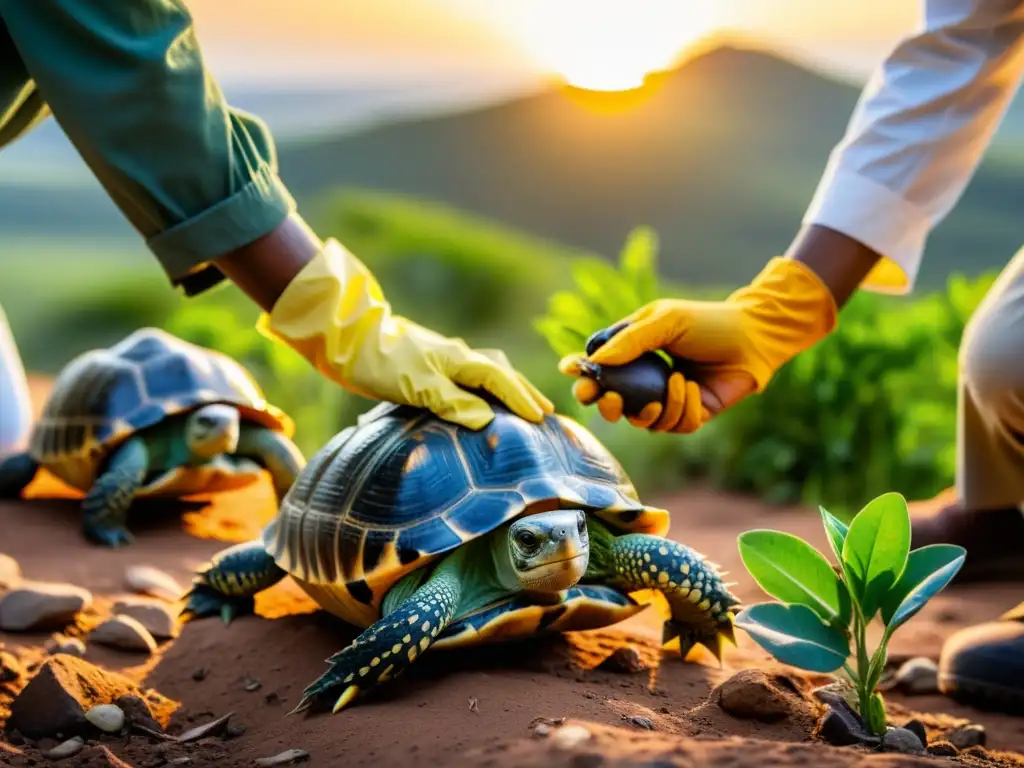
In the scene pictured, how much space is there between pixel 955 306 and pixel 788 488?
1230 mm

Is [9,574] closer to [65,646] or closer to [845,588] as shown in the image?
[65,646]

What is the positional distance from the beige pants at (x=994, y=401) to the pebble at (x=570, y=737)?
6.44 feet

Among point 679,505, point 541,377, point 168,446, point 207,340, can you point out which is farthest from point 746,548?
point 207,340

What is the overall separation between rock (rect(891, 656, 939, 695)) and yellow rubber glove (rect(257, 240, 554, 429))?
1252mm

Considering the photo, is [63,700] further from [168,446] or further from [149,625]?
[168,446]

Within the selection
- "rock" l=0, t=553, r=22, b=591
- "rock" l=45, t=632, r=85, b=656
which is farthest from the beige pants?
"rock" l=0, t=553, r=22, b=591

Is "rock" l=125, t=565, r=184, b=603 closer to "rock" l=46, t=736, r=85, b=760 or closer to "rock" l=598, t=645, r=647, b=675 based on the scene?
"rock" l=46, t=736, r=85, b=760

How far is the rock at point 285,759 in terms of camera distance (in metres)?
1.97

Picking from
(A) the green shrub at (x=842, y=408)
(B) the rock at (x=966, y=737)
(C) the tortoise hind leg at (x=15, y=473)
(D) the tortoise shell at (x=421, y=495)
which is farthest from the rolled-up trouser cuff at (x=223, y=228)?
(A) the green shrub at (x=842, y=408)

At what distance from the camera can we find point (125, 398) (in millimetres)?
4207

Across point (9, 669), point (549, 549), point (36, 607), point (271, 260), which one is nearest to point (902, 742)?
point (549, 549)

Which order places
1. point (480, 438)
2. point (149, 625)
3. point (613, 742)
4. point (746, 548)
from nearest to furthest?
point (613, 742) < point (746, 548) < point (480, 438) < point (149, 625)

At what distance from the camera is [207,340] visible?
6879mm

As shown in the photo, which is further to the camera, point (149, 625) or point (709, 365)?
point (709, 365)
